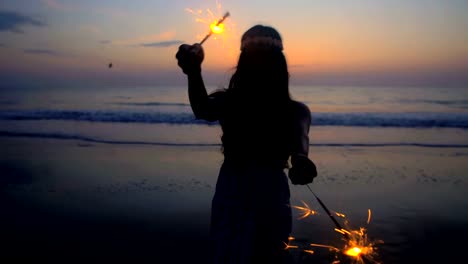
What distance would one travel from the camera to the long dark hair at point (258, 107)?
7.51 ft

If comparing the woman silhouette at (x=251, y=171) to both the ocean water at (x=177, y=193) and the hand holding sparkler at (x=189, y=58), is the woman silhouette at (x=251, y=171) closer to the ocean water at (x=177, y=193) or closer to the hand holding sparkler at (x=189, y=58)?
the hand holding sparkler at (x=189, y=58)

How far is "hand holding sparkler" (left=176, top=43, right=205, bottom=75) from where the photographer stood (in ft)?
7.18

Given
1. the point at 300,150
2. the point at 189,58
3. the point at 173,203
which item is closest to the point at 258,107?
the point at 300,150

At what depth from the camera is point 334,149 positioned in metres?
13.1

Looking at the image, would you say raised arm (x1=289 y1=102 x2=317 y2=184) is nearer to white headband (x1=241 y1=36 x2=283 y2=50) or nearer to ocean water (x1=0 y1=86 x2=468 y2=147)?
white headband (x1=241 y1=36 x2=283 y2=50)

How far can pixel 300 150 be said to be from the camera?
7.29 ft

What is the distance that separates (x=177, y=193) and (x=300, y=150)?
6.21 m

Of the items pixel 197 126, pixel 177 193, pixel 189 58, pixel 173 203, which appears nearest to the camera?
pixel 189 58

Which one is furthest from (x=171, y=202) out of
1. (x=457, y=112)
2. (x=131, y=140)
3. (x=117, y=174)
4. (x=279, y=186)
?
(x=457, y=112)

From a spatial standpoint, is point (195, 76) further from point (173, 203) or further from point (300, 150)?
point (173, 203)

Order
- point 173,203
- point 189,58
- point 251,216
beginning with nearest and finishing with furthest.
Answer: point 189,58
point 251,216
point 173,203

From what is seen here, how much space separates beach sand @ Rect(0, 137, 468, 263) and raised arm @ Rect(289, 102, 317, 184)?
338 cm

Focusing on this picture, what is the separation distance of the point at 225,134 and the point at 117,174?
772cm

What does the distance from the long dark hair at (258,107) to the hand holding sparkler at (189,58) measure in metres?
0.26
